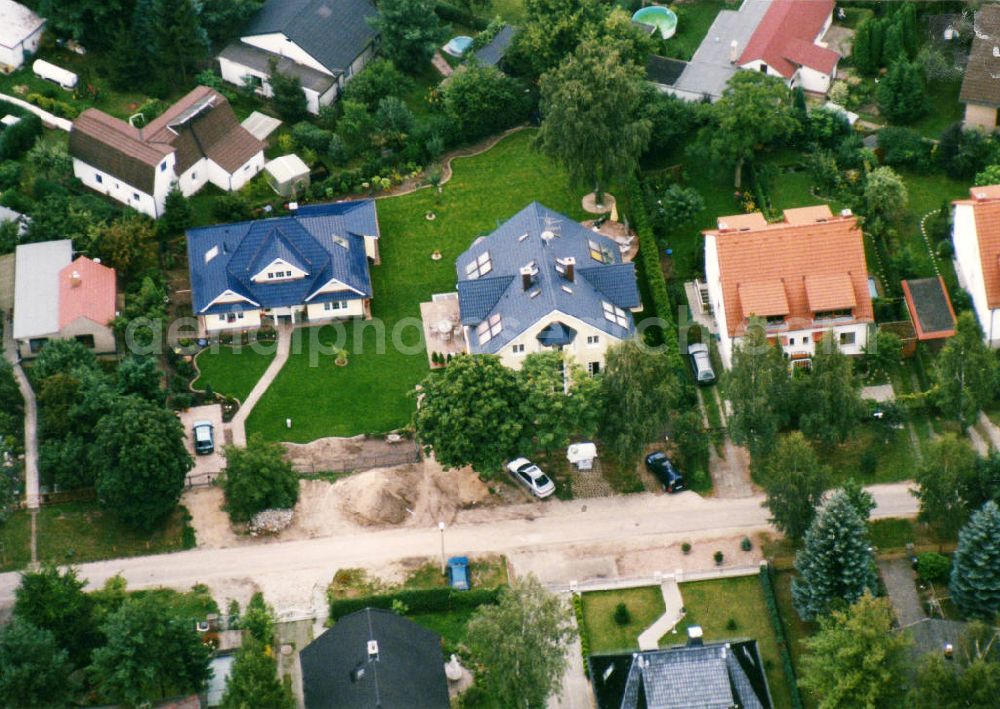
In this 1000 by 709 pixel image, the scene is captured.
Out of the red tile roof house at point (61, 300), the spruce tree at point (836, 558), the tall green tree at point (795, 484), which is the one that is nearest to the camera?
the spruce tree at point (836, 558)

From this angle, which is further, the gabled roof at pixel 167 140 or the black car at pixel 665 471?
the gabled roof at pixel 167 140

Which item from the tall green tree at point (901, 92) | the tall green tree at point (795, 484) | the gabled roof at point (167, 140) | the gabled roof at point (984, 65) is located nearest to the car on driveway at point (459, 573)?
the tall green tree at point (795, 484)

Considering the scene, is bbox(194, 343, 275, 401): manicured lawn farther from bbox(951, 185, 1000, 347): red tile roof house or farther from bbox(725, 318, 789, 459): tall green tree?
bbox(951, 185, 1000, 347): red tile roof house

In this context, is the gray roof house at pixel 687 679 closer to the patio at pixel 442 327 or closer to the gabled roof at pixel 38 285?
the patio at pixel 442 327

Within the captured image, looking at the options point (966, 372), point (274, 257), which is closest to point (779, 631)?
point (966, 372)

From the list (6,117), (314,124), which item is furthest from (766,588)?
(6,117)

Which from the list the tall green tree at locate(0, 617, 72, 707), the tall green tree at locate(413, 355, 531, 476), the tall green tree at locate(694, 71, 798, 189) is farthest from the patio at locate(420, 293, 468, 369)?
the tall green tree at locate(0, 617, 72, 707)

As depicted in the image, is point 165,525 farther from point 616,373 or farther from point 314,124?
point 314,124
